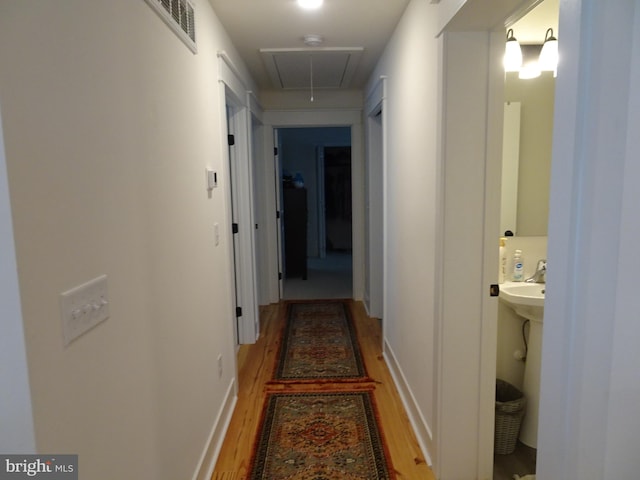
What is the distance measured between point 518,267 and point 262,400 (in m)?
1.81

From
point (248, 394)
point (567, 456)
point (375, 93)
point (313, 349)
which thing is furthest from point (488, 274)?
point (375, 93)

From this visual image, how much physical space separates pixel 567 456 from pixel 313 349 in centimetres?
264

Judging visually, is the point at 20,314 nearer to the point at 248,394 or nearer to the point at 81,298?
the point at 81,298

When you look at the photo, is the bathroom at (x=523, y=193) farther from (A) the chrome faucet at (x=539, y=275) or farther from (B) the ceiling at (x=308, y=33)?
(B) the ceiling at (x=308, y=33)

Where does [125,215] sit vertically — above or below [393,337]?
above

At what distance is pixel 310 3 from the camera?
2178 mm

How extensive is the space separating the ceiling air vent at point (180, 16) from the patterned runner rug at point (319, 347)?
2249 millimetres

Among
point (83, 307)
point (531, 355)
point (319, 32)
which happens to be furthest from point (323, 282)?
point (83, 307)

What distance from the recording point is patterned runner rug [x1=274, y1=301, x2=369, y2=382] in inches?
118

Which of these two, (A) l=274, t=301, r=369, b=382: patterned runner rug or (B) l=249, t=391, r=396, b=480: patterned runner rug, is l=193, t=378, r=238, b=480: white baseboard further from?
(A) l=274, t=301, r=369, b=382: patterned runner rug

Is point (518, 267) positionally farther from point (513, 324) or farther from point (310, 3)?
point (310, 3)

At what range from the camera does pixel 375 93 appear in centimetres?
349

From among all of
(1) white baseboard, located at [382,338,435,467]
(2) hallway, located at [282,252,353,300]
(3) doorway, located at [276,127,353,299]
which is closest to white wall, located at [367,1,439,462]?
(1) white baseboard, located at [382,338,435,467]

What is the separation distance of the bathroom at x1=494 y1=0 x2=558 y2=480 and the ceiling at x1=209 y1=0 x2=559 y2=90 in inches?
11.5
